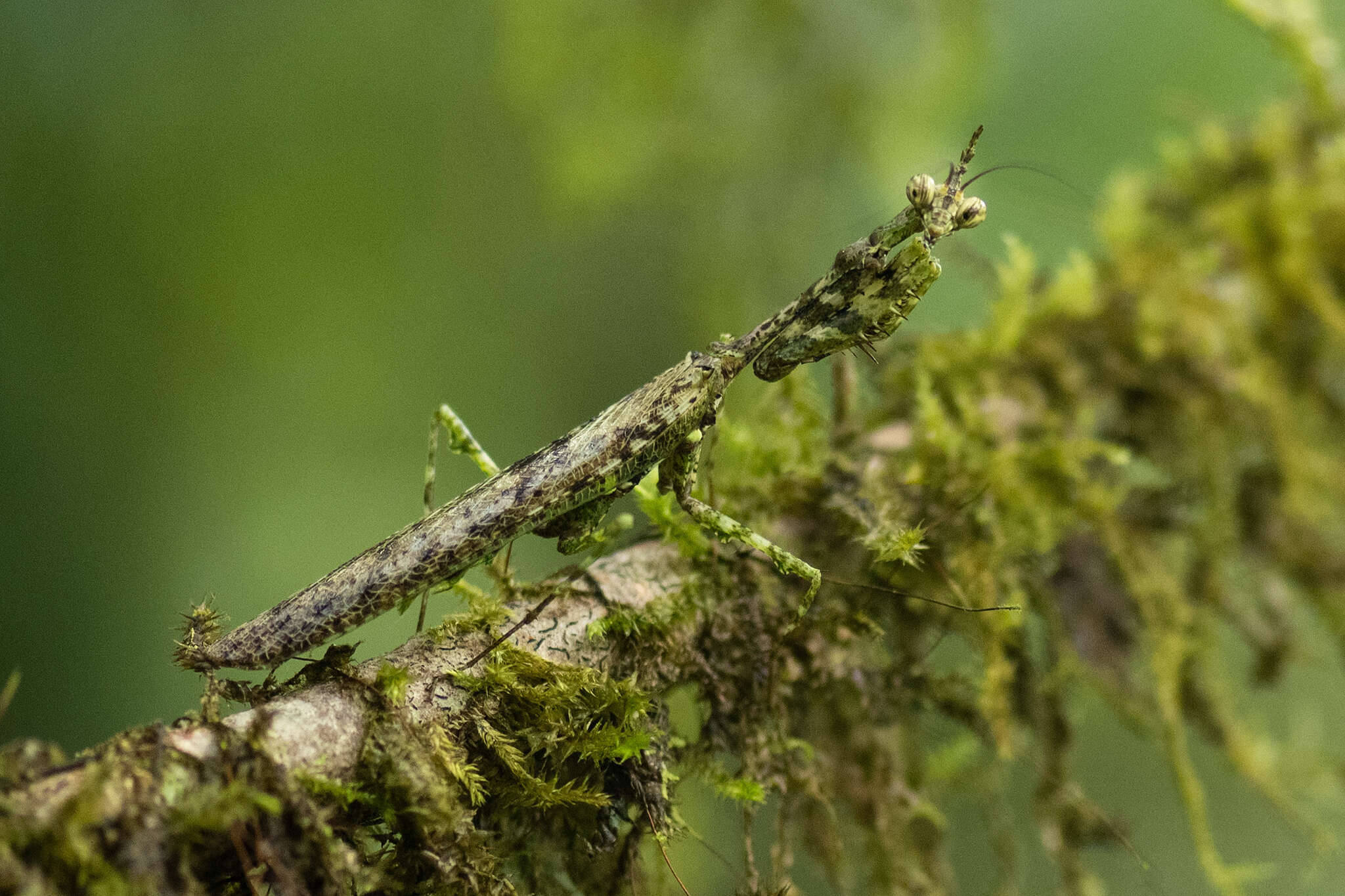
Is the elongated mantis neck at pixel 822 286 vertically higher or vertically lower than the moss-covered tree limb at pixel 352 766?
higher

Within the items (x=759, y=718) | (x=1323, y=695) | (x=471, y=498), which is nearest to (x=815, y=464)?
(x=759, y=718)

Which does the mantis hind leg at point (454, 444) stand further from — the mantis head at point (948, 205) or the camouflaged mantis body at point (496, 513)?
the mantis head at point (948, 205)

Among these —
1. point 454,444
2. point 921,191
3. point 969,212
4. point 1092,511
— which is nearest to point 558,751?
point 454,444

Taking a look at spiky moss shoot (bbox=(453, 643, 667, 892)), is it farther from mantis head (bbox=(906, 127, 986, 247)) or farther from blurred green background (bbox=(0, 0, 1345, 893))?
blurred green background (bbox=(0, 0, 1345, 893))

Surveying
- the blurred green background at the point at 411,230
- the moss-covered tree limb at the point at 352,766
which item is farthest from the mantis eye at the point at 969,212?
the moss-covered tree limb at the point at 352,766

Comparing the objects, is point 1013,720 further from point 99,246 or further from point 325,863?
point 99,246

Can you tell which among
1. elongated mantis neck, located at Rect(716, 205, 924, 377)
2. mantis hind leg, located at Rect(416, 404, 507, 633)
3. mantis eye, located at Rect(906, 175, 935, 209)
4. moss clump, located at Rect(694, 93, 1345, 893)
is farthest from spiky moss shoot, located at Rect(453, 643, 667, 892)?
mantis eye, located at Rect(906, 175, 935, 209)

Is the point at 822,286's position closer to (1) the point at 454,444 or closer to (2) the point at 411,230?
(1) the point at 454,444
